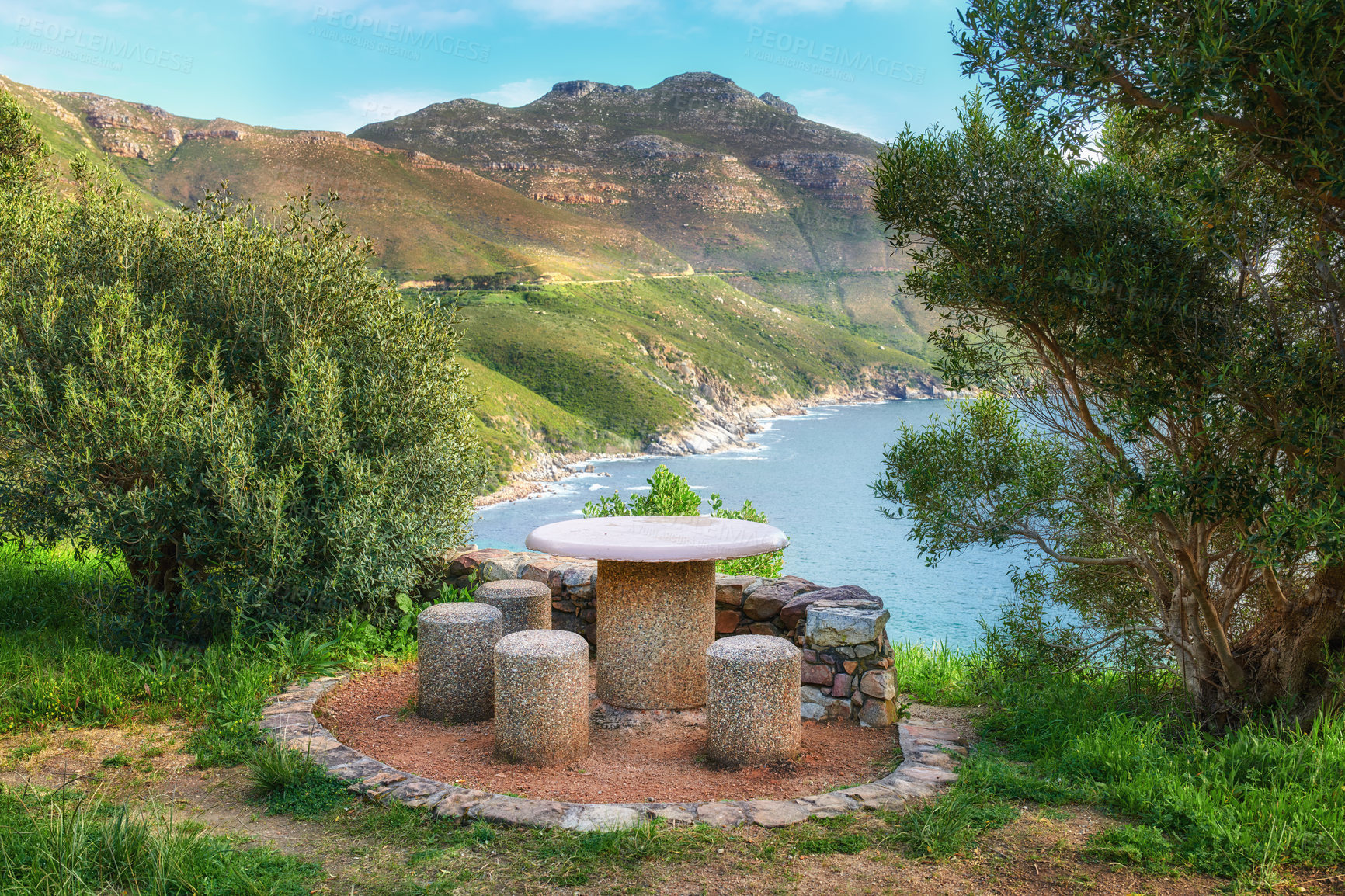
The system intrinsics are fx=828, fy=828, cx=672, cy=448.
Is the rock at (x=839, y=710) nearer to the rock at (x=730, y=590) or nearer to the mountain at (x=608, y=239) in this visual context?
the rock at (x=730, y=590)

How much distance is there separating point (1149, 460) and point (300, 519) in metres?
6.47

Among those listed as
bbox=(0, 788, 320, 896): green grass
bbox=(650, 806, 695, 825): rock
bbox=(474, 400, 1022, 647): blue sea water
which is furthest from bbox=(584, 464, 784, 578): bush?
bbox=(474, 400, 1022, 647): blue sea water

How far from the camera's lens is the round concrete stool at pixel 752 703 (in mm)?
5004

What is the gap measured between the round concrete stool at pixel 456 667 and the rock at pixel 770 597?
2133mm

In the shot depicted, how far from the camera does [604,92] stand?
636ft

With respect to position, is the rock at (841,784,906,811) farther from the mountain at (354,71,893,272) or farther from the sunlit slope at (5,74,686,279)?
the mountain at (354,71,893,272)

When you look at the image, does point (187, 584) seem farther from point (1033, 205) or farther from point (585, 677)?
point (1033, 205)

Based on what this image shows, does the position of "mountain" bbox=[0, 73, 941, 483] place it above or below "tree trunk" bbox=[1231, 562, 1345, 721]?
above

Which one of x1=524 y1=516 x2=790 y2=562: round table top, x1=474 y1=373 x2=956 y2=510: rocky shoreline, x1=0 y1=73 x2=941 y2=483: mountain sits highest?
x1=0 y1=73 x2=941 y2=483: mountain

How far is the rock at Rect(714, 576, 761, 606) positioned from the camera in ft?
23.0

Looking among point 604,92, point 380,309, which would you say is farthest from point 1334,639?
point 604,92

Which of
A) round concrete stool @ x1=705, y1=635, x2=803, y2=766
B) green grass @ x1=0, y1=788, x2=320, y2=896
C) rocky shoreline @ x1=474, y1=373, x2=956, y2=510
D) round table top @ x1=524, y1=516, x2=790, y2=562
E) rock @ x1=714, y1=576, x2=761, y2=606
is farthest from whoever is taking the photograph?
rocky shoreline @ x1=474, y1=373, x2=956, y2=510

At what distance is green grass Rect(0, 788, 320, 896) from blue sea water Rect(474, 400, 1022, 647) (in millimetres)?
15803

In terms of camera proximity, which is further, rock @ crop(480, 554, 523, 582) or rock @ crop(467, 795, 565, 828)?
rock @ crop(480, 554, 523, 582)
